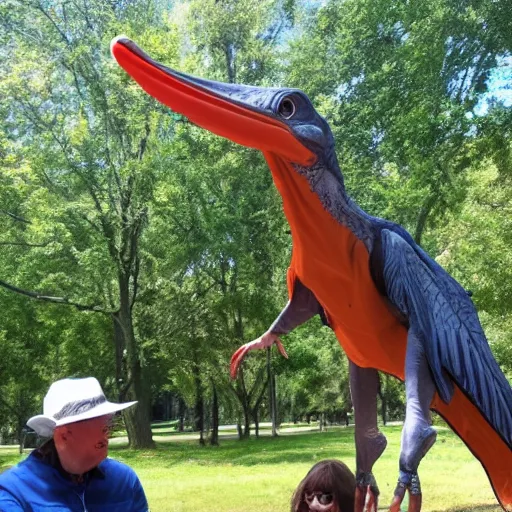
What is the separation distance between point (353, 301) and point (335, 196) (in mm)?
Answer: 450

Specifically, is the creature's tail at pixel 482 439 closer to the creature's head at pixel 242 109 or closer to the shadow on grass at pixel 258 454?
the creature's head at pixel 242 109

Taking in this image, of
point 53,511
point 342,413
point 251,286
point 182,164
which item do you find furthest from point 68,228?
point 342,413

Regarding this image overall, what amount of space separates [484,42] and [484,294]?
4.15 m

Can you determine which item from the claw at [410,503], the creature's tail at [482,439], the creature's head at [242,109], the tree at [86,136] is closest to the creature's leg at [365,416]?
the creature's tail at [482,439]

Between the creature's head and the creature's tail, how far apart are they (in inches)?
47.9

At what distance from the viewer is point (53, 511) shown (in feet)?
6.19

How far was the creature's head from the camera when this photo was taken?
8.14 ft

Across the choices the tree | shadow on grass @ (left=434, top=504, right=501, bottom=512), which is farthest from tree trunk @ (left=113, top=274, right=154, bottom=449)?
shadow on grass @ (left=434, top=504, right=501, bottom=512)

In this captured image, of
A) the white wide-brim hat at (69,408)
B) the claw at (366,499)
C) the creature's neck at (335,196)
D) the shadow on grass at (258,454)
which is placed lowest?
the shadow on grass at (258,454)

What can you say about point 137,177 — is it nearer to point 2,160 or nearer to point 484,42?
point 2,160

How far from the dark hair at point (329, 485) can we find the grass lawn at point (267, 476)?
4.23 meters

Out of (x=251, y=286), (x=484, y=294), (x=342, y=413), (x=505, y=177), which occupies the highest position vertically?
(x=505, y=177)

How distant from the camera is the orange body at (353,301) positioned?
279 centimetres

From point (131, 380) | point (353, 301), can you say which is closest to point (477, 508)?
point (353, 301)
